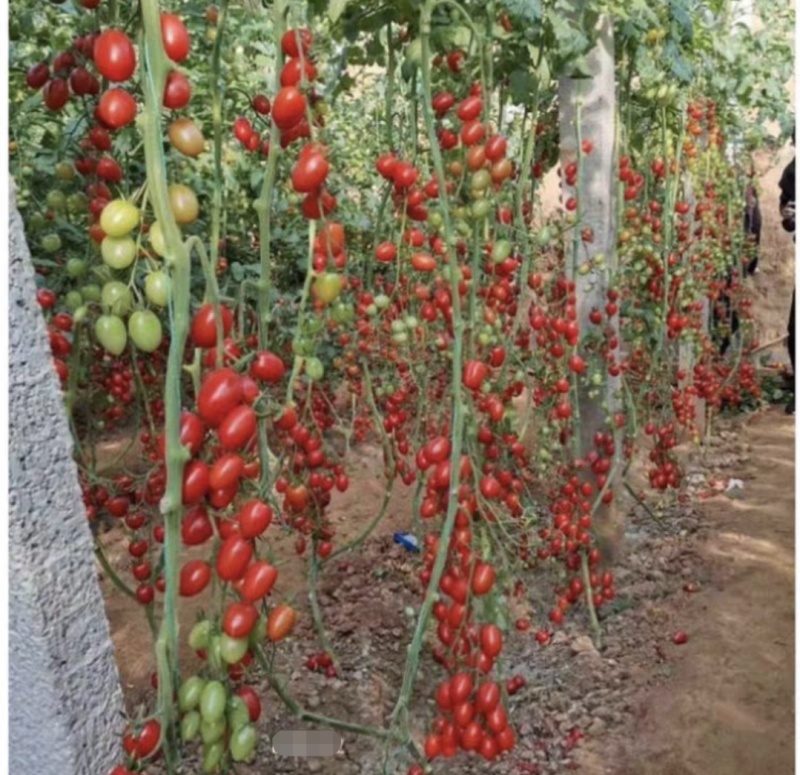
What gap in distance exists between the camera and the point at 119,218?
0.77 m

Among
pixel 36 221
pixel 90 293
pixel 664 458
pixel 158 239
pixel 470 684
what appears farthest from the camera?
pixel 664 458

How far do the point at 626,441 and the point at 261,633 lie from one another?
7.50 feet

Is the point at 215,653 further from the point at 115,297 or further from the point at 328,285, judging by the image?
the point at 328,285

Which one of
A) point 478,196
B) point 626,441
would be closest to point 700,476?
point 626,441

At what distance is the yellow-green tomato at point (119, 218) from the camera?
771 millimetres

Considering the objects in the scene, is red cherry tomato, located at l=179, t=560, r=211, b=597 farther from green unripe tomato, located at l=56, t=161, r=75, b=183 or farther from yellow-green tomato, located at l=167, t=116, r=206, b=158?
green unripe tomato, located at l=56, t=161, r=75, b=183

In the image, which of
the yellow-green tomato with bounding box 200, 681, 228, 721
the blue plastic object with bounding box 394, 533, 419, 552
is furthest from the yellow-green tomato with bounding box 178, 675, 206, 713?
the blue plastic object with bounding box 394, 533, 419, 552

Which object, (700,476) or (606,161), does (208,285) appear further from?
(700,476)

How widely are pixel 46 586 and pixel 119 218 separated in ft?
1.22

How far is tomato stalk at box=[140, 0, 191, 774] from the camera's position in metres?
0.74

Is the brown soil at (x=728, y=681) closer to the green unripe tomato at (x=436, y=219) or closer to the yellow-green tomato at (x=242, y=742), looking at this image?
the green unripe tomato at (x=436, y=219)

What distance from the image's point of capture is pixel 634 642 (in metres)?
2.59

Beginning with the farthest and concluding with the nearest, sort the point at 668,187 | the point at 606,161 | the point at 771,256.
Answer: the point at 771,256, the point at 668,187, the point at 606,161

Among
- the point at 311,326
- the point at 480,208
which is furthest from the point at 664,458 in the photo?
the point at 311,326
